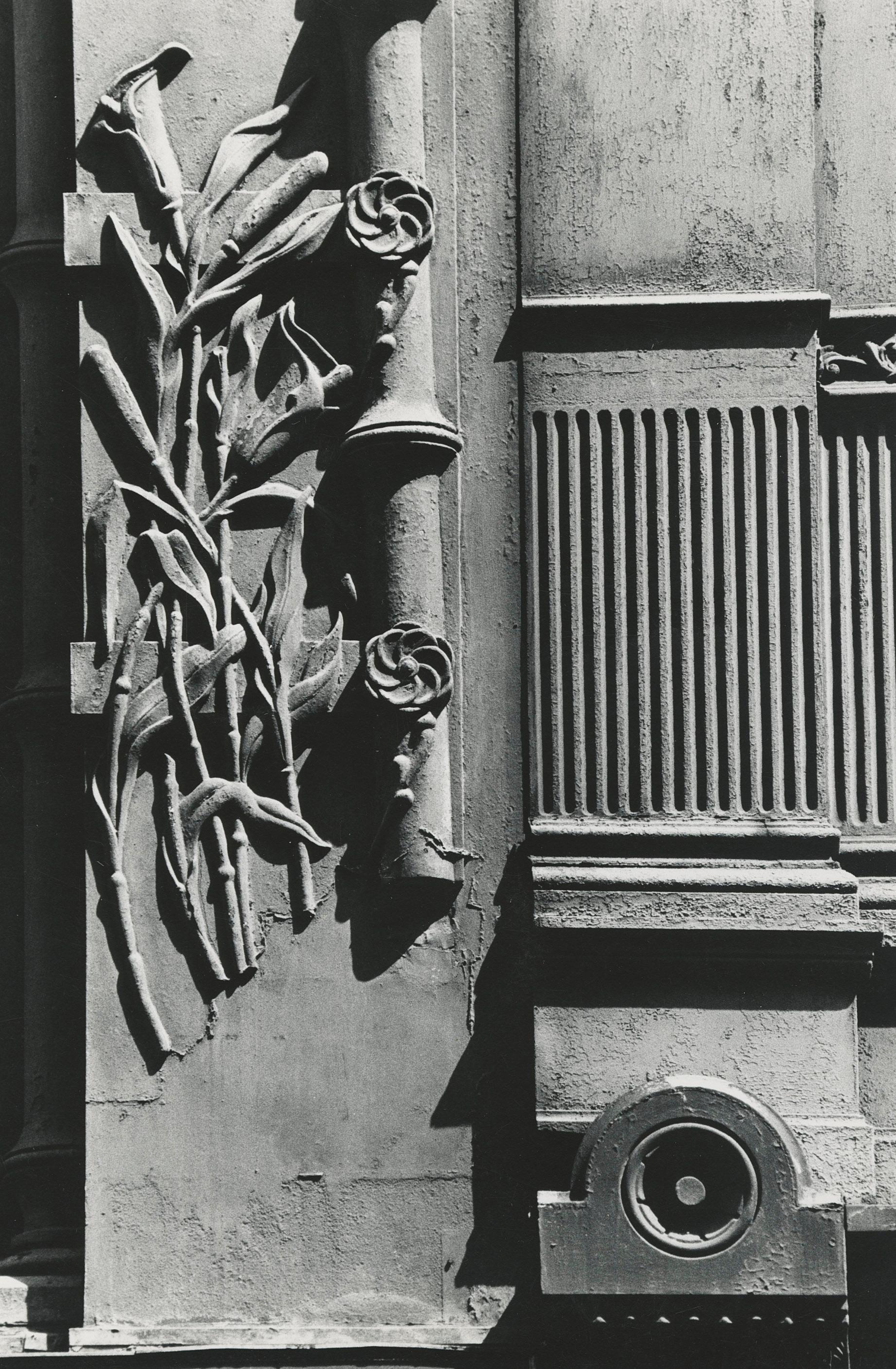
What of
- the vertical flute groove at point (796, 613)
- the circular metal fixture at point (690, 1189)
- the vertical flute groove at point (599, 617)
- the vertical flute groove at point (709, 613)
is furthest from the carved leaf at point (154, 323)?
the circular metal fixture at point (690, 1189)

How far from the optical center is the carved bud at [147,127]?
6926 mm

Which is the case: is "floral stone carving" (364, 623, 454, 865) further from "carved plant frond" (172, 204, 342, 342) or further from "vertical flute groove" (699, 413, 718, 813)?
"carved plant frond" (172, 204, 342, 342)

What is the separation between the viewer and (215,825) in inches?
264

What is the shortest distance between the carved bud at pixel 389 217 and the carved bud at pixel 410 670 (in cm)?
129

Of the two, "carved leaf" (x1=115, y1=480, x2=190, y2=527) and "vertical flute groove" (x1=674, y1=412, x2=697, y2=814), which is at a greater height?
"carved leaf" (x1=115, y1=480, x2=190, y2=527)

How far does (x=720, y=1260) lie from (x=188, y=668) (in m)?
2.56

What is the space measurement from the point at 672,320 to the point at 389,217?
1.03 m

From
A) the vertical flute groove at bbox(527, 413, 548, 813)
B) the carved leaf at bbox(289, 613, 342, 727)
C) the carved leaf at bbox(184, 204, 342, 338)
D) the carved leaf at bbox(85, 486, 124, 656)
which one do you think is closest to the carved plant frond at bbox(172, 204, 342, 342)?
the carved leaf at bbox(184, 204, 342, 338)

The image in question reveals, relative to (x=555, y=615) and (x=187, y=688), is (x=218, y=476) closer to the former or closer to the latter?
(x=187, y=688)

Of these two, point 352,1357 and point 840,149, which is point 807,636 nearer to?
point 840,149

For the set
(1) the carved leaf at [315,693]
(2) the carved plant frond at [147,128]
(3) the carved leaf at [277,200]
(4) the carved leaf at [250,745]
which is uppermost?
(2) the carved plant frond at [147,128]

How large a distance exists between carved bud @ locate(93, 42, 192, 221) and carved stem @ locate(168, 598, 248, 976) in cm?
149

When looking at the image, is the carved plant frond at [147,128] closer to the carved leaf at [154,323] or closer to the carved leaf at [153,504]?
the carved leaf at [154,323]

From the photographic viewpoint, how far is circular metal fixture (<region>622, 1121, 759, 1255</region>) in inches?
247
